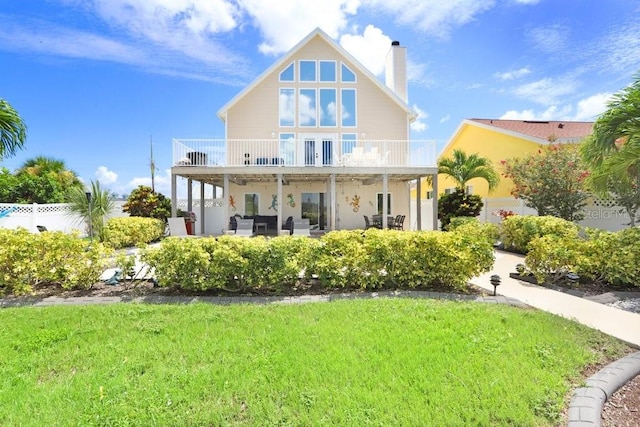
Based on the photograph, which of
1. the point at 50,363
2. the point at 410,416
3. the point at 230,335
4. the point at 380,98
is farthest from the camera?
the point at 380,98

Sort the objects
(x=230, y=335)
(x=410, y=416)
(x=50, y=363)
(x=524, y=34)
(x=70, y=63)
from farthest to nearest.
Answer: (x=70, y=63), (x=524, y=34), (x=230, y=335), (x=50, y=363), (x=410, y=416)

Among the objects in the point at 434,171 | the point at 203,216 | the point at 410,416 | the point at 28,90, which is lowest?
the point at 410,416

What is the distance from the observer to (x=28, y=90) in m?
15.1

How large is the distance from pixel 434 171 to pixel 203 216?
1110 centimetres

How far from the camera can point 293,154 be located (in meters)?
15.4

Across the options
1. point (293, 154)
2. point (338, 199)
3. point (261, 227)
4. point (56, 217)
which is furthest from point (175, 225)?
point (338, 199)

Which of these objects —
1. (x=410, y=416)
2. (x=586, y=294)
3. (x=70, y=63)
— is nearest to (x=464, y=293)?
(x=586, y=294)

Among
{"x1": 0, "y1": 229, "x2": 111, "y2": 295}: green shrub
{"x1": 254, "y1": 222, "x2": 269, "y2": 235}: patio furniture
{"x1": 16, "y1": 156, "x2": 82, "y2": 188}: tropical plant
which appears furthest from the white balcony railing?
{"x1": 16, "y1": 156, "x2": 82, "y2": 188}: tropical plant

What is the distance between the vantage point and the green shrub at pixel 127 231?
11.5 m

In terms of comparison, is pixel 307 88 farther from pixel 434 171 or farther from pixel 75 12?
pixel 75 12

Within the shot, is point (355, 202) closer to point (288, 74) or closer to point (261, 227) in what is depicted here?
point (261, 227)

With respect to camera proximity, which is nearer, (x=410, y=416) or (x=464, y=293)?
(x=410, y=416)

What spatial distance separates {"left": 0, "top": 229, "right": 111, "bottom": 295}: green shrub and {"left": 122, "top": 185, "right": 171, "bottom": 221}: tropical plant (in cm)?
1012

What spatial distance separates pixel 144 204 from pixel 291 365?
15008 mm
